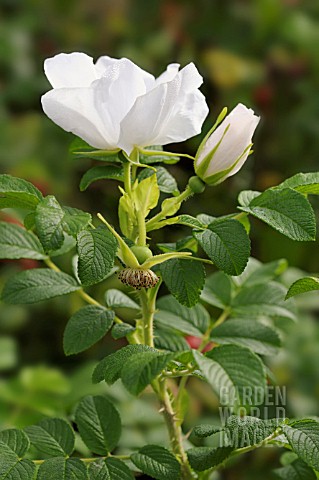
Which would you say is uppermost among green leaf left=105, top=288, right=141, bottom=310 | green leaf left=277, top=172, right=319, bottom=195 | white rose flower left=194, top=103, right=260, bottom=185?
white rose flower left=194, top=103, right=260, bottom=185

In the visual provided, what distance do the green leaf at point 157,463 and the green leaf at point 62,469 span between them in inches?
1.7

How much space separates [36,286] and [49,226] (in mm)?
171

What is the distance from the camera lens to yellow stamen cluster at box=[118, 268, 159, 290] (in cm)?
57

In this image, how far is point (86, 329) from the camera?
2.17 feet

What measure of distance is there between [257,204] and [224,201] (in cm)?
134

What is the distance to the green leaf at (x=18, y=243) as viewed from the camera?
73cm

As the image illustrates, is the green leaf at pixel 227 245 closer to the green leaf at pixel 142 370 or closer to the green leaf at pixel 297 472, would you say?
the green leaf at pixel 142 370

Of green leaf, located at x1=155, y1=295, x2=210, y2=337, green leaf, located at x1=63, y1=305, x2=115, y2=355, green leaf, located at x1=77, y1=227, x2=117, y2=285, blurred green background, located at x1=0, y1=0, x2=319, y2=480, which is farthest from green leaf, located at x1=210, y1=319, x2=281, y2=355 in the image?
blurred green background, located at x1=0, y1=0, x2=319, y2=480

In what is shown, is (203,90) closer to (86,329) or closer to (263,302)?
(263,302)

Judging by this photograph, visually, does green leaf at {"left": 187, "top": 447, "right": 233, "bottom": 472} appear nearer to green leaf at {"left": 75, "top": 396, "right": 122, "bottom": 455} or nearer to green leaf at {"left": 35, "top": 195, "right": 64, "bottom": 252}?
green leaf at {"left": 75, "top": 396, "right": 122, "bottom": 455}

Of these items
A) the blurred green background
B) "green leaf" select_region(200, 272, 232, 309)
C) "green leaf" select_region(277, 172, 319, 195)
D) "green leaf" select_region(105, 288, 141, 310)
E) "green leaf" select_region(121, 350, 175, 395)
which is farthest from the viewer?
the blurred green background

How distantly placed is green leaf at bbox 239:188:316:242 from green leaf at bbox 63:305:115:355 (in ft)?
0.50

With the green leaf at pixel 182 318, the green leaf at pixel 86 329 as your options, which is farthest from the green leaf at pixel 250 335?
the green leaf at pixel 86 329

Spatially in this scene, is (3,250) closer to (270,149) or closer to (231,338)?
(231,338)
